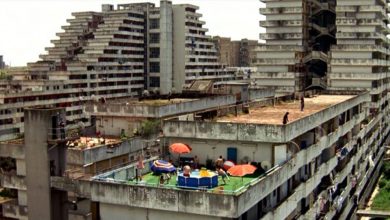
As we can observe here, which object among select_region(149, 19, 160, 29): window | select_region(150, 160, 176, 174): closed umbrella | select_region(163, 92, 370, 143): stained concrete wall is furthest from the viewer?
select_region(149, 19, 160, 29): window

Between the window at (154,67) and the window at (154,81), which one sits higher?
the window at (154,67)

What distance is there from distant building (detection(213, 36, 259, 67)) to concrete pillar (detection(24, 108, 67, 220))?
133 meters

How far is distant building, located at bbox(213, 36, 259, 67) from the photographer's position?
6511 inches

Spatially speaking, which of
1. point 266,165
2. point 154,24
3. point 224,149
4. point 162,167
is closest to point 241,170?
point 266,165

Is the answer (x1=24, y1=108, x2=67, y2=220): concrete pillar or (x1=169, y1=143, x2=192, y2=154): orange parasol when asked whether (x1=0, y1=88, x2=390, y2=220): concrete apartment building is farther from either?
(x1=169, y1=143, x2=192, y2=154): orange parasol

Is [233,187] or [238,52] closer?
[233,187]

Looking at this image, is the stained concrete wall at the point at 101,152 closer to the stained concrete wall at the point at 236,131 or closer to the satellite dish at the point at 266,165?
the stained concrete wall at the point at 236,131

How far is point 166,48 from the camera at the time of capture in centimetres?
10850

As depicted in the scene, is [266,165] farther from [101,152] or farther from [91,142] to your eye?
[91,142]

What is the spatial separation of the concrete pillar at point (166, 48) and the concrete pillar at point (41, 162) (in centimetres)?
7474

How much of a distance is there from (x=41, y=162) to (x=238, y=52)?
14300 cm

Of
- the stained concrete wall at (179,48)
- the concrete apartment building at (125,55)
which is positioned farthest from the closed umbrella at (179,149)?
the stained concrete wall at (179,48)

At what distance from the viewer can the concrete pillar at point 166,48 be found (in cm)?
10706

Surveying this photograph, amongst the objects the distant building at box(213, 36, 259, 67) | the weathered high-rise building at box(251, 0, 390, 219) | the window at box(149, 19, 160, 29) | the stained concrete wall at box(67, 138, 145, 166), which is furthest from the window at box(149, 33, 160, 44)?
the stained concrete wall at box(67, 138, 145, 166)
